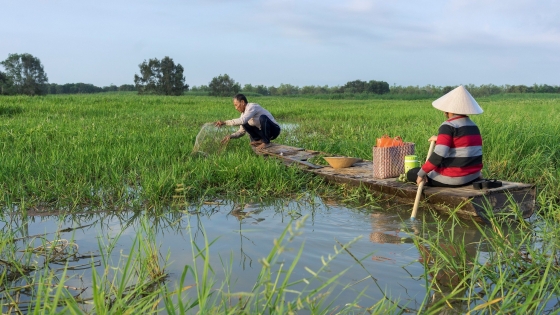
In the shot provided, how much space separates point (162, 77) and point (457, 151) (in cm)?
5804

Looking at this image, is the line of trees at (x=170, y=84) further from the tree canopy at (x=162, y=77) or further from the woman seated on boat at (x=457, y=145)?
the woman seated on boat at (x=457, y=145)

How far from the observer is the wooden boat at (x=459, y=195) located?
414cm

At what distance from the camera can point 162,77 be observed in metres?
59.8

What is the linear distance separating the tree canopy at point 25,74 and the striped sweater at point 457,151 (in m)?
61.9

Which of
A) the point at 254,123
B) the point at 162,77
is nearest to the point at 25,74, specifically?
the point at 162,77

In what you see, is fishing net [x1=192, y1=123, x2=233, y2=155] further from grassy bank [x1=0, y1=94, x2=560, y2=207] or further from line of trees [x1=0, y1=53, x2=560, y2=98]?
line of trees [x1=0, y1=53, x2=560, y2=98]

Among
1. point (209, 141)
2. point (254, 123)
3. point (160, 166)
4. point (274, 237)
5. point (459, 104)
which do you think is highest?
point (459, 104)

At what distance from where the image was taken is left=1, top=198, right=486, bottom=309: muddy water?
2926mm

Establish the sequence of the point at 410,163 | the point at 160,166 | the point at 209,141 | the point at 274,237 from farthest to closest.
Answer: the point at 209,141 < the point at 160,166 < the point at 410,163 < the point at 274,237

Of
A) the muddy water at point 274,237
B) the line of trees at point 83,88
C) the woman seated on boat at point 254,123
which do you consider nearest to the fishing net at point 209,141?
the woman seated on boat at point 254,123

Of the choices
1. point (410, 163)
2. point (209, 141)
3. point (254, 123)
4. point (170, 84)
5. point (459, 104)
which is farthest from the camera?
point (170, 84)

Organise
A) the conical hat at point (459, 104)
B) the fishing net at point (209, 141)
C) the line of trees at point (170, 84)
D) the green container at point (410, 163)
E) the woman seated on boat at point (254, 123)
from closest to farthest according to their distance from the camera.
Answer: the conical hat at point (459, 104) → the green container at point (410, 163) → the fishing net at point (209, 141) → the woman seated on boat at point (254, 123) → the line of trees at point (170, 84)

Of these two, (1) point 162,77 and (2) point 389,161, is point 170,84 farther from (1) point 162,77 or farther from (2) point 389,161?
(2) point 389,161

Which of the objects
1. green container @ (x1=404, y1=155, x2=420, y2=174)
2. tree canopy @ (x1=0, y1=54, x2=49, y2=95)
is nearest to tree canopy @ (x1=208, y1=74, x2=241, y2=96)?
tree canopy @ (x1=0, y1=54, x2=49, y2=95)
